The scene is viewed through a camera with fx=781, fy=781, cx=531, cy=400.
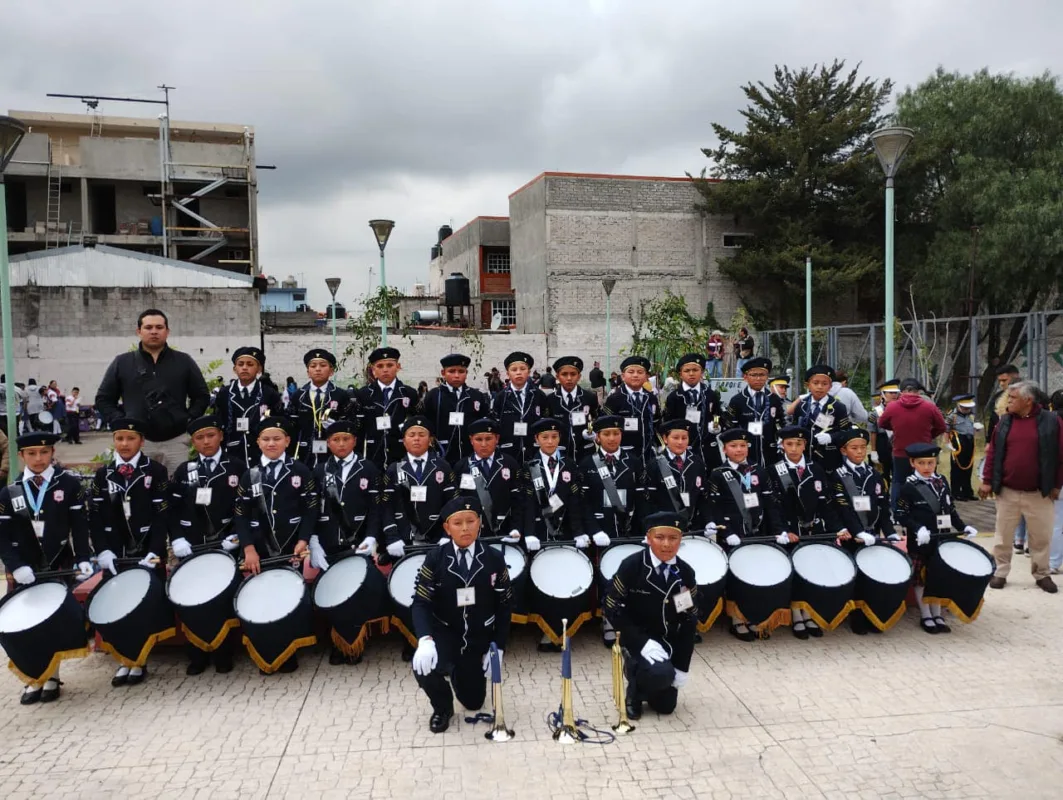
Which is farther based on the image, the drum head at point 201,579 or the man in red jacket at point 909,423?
the man in red jacket at point 909,423

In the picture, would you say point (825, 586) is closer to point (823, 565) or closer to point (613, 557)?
point (823, 565)

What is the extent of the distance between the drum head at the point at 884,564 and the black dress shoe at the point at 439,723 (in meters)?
3.47

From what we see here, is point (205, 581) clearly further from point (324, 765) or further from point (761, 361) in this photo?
point (761, 361)

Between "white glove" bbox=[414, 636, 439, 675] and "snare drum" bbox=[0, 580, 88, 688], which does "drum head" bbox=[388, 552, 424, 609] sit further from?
"snare drum" bbox=[0, 580, 88, 688]

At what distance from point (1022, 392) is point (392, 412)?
6.03 meters

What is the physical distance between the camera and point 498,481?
674 centimetres

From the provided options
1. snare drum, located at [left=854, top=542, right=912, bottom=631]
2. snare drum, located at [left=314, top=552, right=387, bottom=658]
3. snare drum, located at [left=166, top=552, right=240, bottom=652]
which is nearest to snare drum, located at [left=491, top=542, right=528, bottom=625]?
snare drum, located at [left=314, top=552, right=387, bottom=658]

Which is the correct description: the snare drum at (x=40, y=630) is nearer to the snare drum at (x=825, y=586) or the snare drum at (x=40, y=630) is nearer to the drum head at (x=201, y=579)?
the drum head at (x=201, y=579)

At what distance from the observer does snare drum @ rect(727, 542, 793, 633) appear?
19.7 ft

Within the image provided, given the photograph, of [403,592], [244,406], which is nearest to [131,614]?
[403,592]

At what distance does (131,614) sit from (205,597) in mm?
484

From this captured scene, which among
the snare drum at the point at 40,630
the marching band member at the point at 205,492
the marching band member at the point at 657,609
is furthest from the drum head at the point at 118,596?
the marching band member at the point at 657,609

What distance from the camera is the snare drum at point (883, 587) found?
19.9ft

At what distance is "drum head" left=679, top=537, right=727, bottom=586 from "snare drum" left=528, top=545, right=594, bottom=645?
0.83 m
